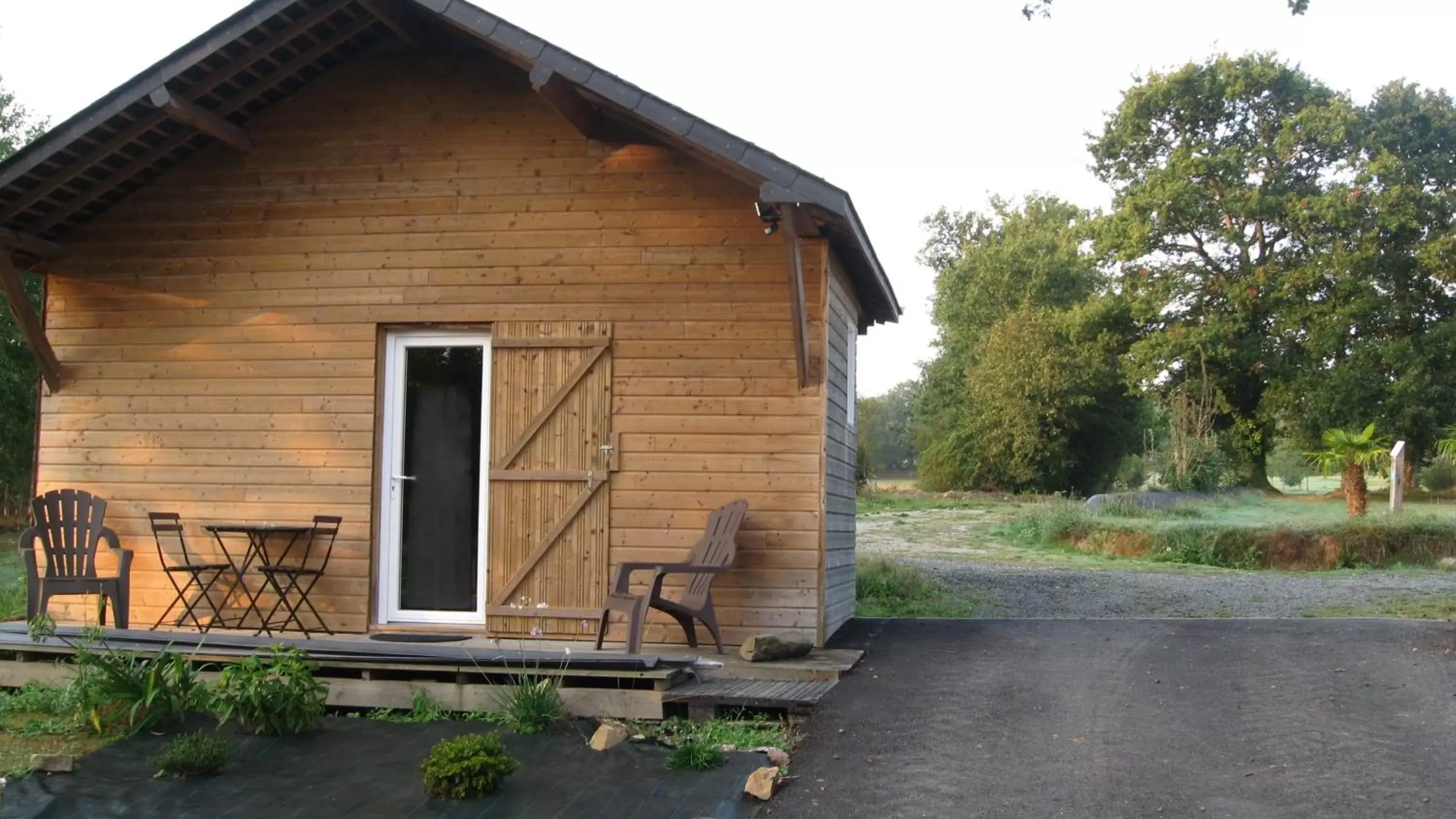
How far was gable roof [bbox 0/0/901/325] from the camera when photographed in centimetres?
628

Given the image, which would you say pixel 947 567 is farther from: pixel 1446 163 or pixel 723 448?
pixel 1446 163

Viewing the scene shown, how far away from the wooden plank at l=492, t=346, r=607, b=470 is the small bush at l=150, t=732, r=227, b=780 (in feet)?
8.66

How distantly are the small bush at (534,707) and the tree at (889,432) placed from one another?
863 inches

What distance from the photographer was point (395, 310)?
7.27 m

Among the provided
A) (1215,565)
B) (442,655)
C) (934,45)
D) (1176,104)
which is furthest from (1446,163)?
(442,655)

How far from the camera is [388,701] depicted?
5723 millimetres

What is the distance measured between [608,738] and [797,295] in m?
2.52

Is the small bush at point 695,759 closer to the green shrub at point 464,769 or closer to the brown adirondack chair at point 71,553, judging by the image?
the green shrub at point 464,769

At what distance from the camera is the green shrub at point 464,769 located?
4348mm

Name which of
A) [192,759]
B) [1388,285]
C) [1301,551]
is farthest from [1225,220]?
[192,759]

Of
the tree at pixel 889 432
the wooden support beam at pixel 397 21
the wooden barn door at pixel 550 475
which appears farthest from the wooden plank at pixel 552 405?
the tree at pixel 889 432

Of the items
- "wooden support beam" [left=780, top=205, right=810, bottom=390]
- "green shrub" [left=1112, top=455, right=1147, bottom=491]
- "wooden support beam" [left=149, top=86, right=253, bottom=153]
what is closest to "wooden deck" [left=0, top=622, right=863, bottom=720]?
"wooden support beam" [left=780, top=205, right=810, bottom=390]

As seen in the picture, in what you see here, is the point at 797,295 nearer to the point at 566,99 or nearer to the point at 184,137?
the point at 566,99

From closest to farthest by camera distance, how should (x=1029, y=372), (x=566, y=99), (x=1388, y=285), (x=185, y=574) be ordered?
(x=566, y=99) < (x=185, y=574) < (x=1388, y=285) < (x=1029, y=372)
